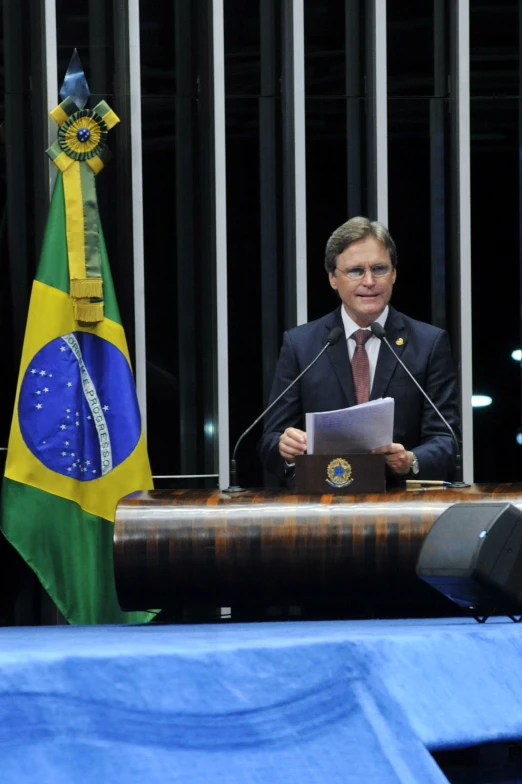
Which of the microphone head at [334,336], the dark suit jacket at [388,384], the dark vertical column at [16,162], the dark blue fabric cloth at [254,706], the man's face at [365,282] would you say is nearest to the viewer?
the dark blue fabric cloth at [254,706]

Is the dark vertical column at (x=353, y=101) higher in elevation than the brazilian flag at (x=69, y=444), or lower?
higher

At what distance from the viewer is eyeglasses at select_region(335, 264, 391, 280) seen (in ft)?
10.8

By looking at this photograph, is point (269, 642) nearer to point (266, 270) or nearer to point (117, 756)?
point (117, 756)

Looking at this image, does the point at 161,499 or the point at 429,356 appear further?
the point at 429,356

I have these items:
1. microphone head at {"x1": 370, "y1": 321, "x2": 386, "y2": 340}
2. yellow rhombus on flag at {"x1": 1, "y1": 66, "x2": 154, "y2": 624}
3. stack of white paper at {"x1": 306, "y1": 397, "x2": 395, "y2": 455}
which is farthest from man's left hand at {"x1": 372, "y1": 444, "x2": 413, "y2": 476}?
yellow rhombus on flag at {"x1": 1, "y1": 66, "x2": 154, "y2": 624}

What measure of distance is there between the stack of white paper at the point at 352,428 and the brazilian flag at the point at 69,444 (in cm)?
152

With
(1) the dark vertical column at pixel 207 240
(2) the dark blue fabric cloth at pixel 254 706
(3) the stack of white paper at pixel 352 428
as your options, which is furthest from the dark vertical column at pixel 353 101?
(2) the dark blue fabric cloth at pixel 254 706

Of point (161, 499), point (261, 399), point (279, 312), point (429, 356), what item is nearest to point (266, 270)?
point (279, 312)

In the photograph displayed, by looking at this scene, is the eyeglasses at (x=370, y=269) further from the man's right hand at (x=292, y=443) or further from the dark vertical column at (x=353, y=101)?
the dark vertical column at (x=353, y=101)

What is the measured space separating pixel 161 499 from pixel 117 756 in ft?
3.52

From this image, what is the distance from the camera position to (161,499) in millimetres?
2709

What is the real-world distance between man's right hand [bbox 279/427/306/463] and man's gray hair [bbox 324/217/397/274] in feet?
2.15

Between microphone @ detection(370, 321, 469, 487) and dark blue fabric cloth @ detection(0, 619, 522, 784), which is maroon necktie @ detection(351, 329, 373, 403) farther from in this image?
dark blue fabric cloth @ detection(0, 619, 522, 784)

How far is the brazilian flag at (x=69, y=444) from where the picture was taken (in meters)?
4.06
